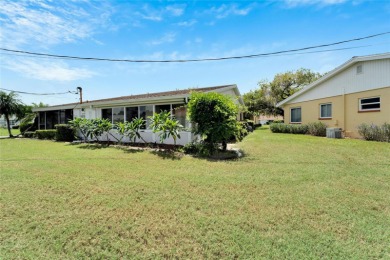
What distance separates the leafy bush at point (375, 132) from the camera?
37.8ft

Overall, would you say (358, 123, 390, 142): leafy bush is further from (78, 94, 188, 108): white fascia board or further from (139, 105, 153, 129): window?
(139, 105, 153, 129): window

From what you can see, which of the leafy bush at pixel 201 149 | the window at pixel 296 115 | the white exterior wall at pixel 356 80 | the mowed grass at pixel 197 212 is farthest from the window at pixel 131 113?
the window at pixel 296 115

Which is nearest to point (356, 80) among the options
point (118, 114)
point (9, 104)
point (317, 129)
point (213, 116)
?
point (317, 129)

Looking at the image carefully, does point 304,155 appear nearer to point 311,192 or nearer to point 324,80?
point 311,192

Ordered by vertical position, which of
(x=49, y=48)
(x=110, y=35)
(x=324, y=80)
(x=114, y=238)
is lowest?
(x=114, y=238)

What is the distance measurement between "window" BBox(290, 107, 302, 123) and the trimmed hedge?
1.71 m

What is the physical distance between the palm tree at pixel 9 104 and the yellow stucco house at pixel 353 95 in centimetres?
2860

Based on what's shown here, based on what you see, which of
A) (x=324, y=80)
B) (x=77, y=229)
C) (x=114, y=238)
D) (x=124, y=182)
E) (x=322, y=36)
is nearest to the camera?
(x=114, y=238)

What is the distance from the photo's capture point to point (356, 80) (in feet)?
45.3

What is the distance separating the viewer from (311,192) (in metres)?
5.07

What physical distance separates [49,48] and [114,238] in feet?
43.1

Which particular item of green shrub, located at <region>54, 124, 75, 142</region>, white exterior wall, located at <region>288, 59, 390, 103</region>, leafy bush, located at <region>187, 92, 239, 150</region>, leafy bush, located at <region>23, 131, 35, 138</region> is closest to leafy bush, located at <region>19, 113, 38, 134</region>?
leafy bush, located at <region>23, 131, 35, 138</region>

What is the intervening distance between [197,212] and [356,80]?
14930 millimetres

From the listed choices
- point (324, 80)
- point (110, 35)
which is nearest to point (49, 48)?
point (110, 35)
